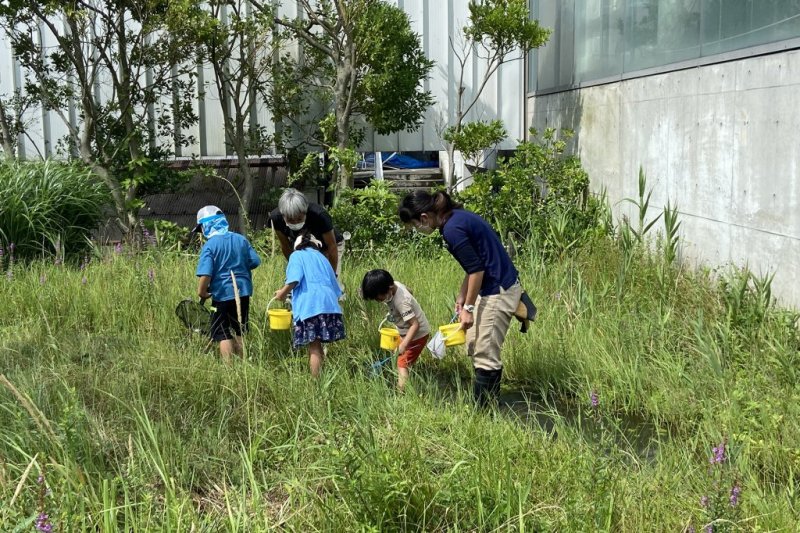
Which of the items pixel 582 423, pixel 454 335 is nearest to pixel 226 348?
pixel 454 335

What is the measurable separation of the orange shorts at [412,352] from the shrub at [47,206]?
4.19 metres

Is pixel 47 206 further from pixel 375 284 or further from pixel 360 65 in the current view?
pixel 375 284

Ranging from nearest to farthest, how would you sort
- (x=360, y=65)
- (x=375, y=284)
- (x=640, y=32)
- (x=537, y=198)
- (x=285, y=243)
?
(x=375, y=284), (x=285, y=243), (x=640, y=32), (x=537, y=198), (x=360, y=65)

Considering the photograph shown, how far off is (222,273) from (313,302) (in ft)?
2.36

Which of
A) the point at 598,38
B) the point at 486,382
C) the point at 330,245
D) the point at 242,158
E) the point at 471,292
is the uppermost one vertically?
the point at 598,38

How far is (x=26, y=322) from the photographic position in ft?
20.0

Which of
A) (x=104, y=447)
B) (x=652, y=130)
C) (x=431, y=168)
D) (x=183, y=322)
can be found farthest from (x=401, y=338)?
(x=431, y=168)

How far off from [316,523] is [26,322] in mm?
3715

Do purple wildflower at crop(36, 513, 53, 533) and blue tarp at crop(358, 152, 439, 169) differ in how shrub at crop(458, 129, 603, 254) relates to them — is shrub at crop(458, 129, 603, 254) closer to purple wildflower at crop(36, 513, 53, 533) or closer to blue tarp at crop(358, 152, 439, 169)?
blue tarp at crop(358, 152, 439, 169)

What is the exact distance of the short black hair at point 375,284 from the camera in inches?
204

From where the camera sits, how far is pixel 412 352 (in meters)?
5.47

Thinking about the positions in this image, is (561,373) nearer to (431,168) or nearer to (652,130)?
(652,130)

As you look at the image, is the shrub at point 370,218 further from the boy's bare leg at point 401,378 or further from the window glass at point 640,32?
the boy's bare leg at point 401,378

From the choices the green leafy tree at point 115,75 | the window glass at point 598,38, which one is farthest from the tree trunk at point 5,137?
the window glass at point 598,38
